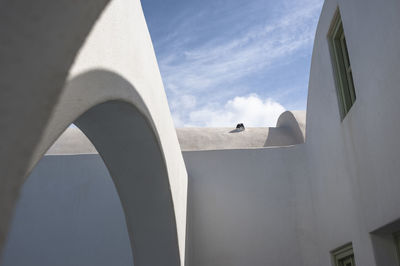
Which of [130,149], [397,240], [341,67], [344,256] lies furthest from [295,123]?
[130,149]

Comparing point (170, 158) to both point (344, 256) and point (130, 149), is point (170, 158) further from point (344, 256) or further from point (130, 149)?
point (344, 256)

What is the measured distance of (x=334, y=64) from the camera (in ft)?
16.8

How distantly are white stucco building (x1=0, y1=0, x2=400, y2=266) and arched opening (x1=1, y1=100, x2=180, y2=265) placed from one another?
0.02 metres

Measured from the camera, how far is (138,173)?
12.6ft

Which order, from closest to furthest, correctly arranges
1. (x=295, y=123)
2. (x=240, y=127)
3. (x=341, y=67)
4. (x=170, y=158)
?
(x=170, y=158), (x=341, y=67), (x=295, y=123), (x=240, y=127)

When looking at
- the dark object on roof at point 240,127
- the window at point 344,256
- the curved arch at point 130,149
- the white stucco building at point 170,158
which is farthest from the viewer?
the dark object on roof at point 240,127

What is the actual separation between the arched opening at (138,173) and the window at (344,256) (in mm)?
2184

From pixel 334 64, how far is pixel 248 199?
2.79 m

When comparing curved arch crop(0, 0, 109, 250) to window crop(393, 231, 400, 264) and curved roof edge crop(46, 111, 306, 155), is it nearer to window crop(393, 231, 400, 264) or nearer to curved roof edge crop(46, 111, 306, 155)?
window crop(393, 231, 400, 264)

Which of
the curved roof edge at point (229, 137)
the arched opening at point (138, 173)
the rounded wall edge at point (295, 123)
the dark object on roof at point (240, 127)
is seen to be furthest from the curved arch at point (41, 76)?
the dark object on roof at point (240, 127)

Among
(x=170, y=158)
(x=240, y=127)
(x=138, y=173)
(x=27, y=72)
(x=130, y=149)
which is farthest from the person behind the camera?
(x=240, y=127)

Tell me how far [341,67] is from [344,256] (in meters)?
2.48

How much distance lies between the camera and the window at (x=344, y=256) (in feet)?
16.5

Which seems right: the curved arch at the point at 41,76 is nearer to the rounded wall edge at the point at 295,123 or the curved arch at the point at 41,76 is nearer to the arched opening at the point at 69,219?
the arched opening at the point at 69,219
